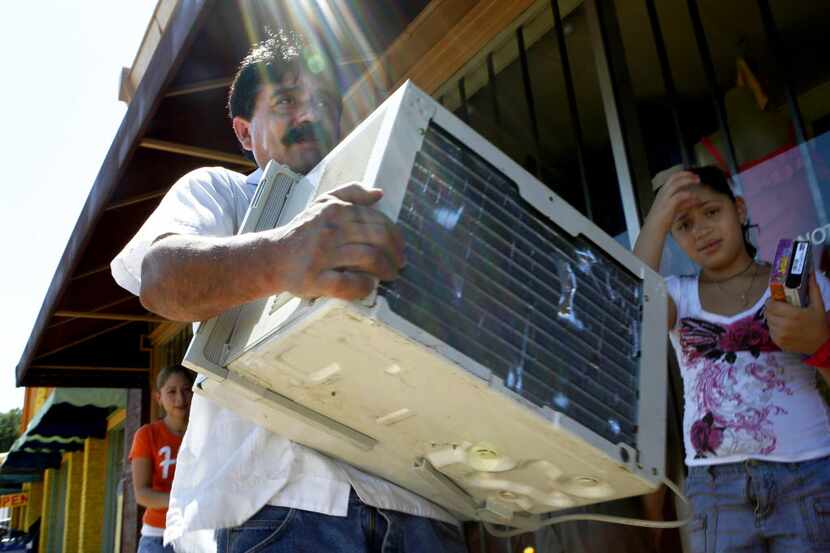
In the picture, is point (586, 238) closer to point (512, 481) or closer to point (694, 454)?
point (512, 481)

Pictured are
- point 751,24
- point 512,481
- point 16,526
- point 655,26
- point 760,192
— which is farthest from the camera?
point 16,526

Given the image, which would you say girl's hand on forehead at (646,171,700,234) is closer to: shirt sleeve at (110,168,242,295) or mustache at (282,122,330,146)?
mustache at (282,122,330,146)

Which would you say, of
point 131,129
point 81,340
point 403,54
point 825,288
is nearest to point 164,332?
point 81,340

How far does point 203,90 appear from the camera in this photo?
3.68 metres

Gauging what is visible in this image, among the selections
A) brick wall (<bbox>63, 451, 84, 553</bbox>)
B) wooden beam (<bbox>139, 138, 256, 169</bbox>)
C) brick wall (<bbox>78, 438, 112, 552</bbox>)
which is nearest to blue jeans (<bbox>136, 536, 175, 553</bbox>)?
wooden beam (<bbox>139, 138, 256, 169</bbox>)

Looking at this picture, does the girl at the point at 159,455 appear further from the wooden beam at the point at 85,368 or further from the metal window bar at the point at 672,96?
the wooden beam at the point at 85,368

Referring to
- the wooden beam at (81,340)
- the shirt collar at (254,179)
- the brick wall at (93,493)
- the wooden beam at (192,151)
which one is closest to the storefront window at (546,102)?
the wooden beam at (192,151)

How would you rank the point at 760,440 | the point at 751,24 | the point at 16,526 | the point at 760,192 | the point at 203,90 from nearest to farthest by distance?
1. the point at 760,440
2. the point at 760,192
3. the point at 751,24
4. the point at 203,90
5. the point at 16,526

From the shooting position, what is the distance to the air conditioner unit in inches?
39.2

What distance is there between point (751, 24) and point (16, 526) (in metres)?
27.0

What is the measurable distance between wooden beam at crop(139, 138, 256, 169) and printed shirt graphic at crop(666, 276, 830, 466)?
263 cm

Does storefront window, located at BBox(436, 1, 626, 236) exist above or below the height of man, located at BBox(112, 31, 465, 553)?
above

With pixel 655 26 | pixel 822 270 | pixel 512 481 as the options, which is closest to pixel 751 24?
pixel 655 26

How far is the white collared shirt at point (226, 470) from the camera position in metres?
1.29
